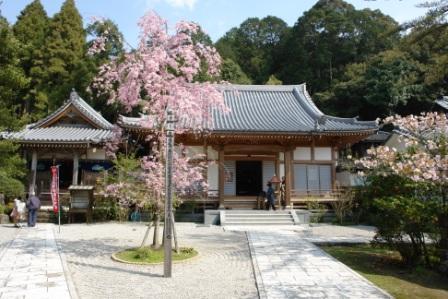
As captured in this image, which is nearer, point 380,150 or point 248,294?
point 248,294

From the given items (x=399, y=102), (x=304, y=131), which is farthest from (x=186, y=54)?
(x=399, y=102)

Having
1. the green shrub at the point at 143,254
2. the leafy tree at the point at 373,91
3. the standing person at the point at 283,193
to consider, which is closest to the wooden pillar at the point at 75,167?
the standing person at the point at 283,193

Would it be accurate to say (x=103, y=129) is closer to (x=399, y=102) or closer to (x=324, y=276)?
(x=324, y=276)

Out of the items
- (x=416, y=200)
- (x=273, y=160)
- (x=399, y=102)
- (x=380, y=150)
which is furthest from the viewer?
(x=399, y=102)

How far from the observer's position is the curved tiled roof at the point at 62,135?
21.1 metres

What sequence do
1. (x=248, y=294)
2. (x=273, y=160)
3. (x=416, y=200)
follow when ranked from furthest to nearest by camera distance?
(x=273, y=160) < (x=416, y=200) < (x=248, y=294)

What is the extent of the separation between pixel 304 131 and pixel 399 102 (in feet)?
83.7

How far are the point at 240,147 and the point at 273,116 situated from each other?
11.2 ft

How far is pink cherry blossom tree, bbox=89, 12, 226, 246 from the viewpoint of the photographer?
959 centimetres

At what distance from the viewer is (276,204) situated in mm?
19656

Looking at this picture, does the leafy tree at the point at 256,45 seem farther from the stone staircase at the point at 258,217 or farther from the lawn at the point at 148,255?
the lawn at the point at 148,255

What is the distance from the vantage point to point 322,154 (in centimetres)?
2086

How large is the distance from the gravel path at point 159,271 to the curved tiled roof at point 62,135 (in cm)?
890

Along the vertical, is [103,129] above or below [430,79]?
above
